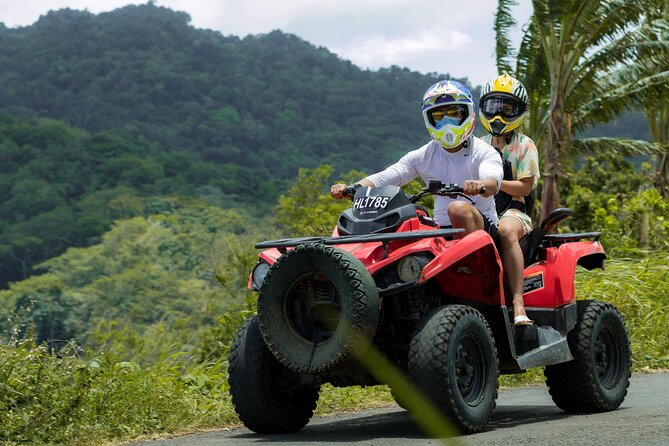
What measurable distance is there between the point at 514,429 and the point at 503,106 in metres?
2.27

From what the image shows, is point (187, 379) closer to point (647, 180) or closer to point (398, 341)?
point (398, 341)

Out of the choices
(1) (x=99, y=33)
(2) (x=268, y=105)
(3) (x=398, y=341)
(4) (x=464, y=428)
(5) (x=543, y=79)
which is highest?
(1) (x=99, y=33)

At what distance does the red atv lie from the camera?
5.93 meters

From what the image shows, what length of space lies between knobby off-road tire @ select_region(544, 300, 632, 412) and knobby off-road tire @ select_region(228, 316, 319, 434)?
186cm

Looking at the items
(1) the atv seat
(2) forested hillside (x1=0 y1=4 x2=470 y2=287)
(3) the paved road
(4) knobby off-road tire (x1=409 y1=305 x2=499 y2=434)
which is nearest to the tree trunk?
(3) the paved road

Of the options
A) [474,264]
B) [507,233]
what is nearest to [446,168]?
[507,233]

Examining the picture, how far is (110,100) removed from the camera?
16425cm

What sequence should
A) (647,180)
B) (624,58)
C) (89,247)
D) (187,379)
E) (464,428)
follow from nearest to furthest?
(464,428) → (187,379) → (624,58) → (647,180) → (89,247)

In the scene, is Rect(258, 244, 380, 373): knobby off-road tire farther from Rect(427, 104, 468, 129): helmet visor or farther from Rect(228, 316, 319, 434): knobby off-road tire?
Rect(427, 104, 468, 129): helmet visor

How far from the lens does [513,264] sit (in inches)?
274

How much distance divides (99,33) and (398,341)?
185 m

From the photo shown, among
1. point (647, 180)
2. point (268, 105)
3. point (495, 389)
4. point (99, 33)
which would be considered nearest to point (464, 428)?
point (495, 389)

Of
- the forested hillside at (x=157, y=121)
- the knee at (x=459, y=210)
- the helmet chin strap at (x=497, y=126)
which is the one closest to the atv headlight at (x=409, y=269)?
the knee at (x=459, y=210)

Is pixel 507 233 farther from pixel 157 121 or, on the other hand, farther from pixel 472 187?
pixel 157 121
